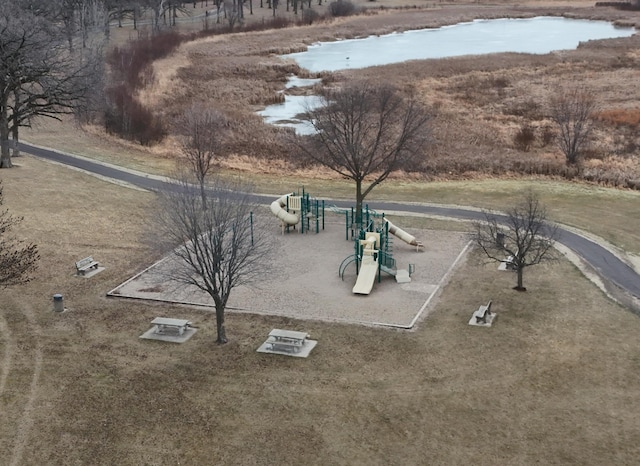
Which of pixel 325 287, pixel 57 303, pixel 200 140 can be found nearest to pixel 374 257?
pixel 325 287

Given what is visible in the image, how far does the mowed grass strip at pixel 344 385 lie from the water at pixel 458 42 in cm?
6403

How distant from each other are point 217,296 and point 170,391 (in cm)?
381

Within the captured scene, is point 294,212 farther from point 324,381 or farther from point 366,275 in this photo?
point 324,381

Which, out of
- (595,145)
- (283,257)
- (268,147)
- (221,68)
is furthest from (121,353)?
A: (221,68)

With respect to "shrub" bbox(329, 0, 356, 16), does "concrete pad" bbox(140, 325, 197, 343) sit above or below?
below

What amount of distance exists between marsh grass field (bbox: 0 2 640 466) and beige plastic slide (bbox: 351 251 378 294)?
10.2ft

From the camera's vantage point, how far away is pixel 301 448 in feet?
65.0

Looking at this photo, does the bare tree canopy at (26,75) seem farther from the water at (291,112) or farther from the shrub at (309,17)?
the shrub at (309,17)

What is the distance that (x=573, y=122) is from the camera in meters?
58.5

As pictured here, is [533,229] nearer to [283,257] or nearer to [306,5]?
[283,257]

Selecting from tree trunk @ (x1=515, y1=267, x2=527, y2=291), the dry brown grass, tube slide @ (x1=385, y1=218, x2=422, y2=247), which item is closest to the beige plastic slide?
tube slide @ (x1=385, y1=218, x2=422, y2=247)

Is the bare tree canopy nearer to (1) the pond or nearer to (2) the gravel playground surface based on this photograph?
(2) the gravel playground surface

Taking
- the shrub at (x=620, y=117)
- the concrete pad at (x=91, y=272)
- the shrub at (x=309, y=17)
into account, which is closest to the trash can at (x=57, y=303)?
the concrete pad at (x=91, y=272)

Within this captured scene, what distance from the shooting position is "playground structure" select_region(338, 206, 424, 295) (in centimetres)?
3066
